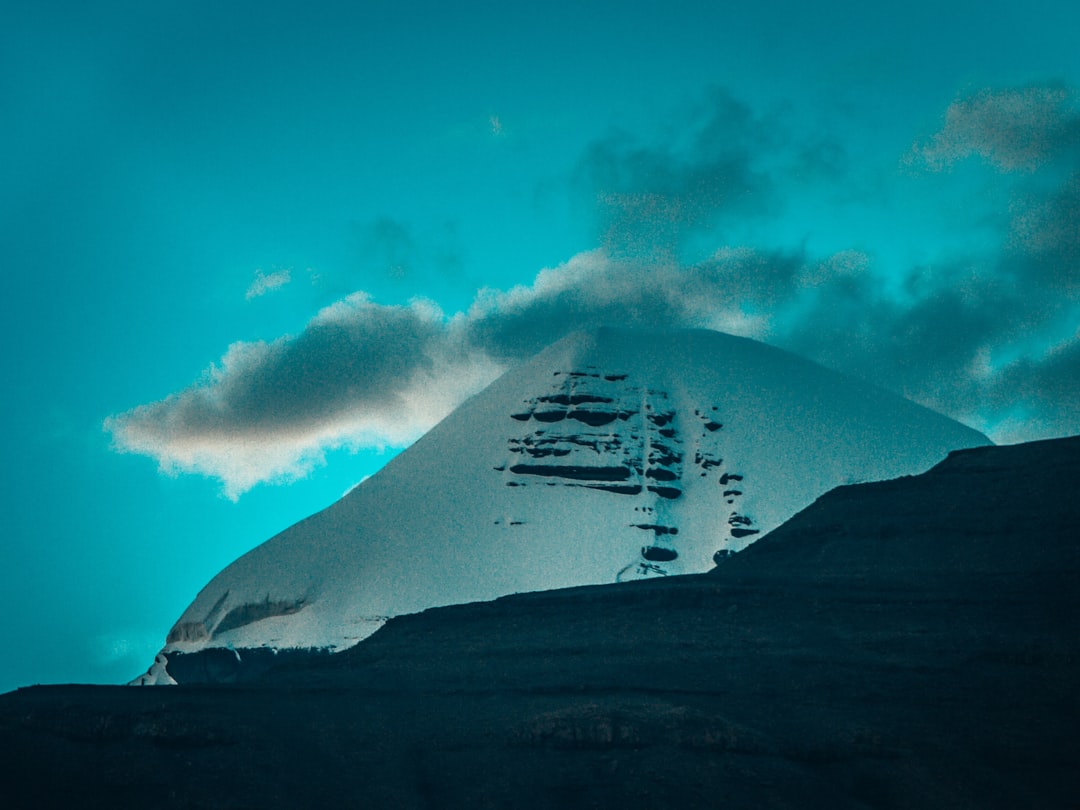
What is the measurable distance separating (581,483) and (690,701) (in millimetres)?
79704

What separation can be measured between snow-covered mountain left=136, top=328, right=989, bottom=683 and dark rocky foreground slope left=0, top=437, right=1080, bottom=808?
4390 centimetres

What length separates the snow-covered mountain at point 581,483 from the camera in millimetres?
120750

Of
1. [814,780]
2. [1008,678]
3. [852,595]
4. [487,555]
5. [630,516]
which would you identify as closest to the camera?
[814,780]

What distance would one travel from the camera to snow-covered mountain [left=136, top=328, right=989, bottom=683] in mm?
120750

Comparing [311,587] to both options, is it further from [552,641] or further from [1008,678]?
[1008,678]

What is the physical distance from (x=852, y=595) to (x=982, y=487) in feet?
48.0

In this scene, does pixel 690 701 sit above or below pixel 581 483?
below

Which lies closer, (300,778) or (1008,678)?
(300,778)

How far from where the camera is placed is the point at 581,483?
447 feet

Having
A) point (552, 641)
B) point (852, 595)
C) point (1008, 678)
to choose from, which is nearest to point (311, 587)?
point (552, 641)

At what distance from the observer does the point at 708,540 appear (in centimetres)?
12744

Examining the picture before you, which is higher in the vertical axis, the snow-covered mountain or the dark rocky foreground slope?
the snow-covered mountain

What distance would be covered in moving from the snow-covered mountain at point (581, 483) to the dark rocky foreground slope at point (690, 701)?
4390 cm

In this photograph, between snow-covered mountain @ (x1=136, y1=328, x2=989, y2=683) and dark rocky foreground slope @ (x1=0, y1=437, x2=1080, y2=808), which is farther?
snow-covered mountain @ (x1=136, y1=328, x2=989, y2=683)
